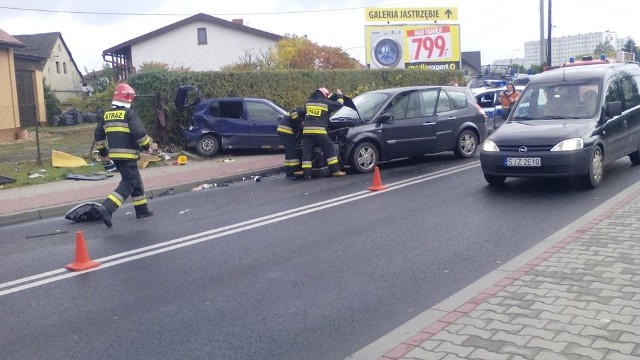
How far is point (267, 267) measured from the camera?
24.4ft

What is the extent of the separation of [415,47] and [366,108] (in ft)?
79.9

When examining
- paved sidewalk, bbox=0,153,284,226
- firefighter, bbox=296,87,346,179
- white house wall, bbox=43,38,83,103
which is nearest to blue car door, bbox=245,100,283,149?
paved sidewalk, bbox=0,153,284,226

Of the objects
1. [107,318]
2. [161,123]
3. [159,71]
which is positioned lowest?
[107,318]

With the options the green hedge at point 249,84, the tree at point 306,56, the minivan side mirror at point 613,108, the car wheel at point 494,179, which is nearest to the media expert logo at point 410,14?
the tree at point 306,56

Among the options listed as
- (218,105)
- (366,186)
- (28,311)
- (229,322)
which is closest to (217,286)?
(229,322)

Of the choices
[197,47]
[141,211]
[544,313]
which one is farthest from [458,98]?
[197,47]

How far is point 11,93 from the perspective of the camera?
26.4m

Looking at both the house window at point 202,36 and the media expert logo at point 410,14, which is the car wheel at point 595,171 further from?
the house window at point 202,36

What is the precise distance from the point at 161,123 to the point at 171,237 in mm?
10230

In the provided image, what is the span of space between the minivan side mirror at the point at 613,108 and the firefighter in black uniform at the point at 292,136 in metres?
5.76

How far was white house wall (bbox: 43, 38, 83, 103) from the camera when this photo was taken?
52.3 meters

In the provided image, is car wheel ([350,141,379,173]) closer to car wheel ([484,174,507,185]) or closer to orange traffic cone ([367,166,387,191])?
orange traffic cone ([367,166,387,191])

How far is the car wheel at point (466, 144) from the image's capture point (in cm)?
1603

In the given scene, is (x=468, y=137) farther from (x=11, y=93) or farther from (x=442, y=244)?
(x=11, y=93)
